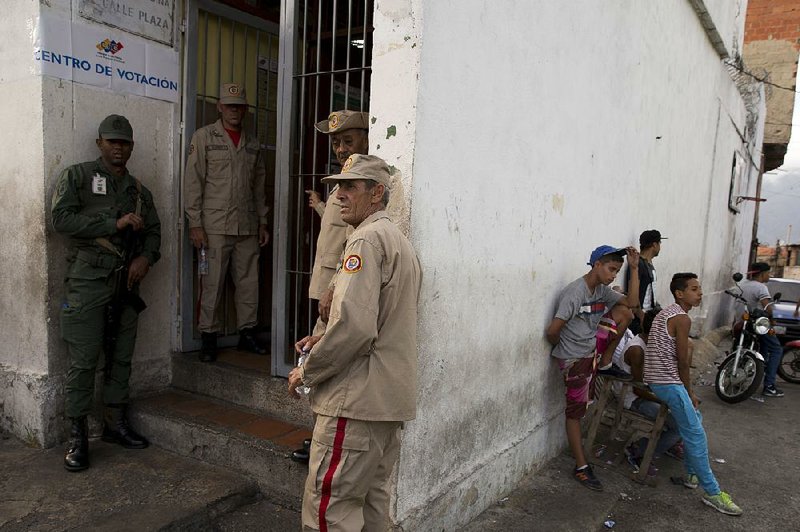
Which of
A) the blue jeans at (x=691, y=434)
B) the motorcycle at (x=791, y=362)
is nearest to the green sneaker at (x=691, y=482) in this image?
the blue jeans at (x=691, y=434)

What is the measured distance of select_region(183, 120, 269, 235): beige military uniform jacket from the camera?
398 centimetres

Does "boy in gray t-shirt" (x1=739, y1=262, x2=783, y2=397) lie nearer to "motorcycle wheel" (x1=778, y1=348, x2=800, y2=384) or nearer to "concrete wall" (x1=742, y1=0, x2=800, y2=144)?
"motorcycle wheel" (x1=778, y1=348, x2=800, y2=384)

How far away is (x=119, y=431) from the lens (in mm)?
3568

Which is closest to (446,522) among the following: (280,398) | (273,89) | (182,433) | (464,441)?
(464,441)

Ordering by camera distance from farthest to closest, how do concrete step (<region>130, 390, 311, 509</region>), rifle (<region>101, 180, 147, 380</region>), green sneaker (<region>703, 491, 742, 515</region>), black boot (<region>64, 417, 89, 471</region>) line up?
green sneaker (<region>703, 491, 742, 515</region>)
rifle (<region>101, 180, 147, 380</region>)
black boot (<region>64, 417, 89, 471</region>)
concrete step (<region>130, 390, 311, 509</region>)

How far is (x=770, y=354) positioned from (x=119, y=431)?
7.17m

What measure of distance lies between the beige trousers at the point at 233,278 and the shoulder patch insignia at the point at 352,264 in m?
2.27

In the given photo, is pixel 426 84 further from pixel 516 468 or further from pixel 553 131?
pixel 516 468

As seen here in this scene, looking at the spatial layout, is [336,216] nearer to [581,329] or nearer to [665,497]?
[581,329]

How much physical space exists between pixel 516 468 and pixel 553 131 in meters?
2.31

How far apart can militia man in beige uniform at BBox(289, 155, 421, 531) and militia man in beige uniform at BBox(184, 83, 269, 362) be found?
204 cm

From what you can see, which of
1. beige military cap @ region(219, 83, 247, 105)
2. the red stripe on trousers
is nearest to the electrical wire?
beige military cap @ region(219, 83, 247, 105)

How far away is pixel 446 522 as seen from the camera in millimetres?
3027

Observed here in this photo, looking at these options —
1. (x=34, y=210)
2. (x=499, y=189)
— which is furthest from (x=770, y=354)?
(x=34, y=210)
